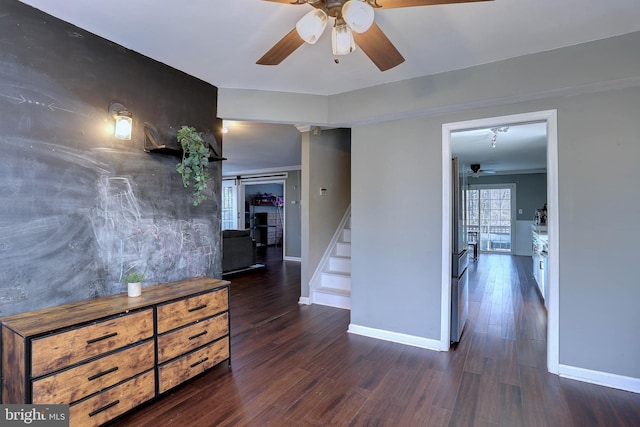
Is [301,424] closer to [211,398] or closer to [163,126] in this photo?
[211,398]

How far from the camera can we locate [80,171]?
6.64 feet

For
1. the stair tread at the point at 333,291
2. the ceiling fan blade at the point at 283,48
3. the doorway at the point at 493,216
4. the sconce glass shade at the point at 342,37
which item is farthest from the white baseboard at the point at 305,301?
the doorway at the point at 493,216

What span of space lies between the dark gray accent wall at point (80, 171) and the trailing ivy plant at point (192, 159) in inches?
4.3

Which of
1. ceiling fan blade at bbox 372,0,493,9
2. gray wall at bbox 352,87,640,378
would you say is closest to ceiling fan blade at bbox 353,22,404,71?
ceiling fan blade at bbox 372,0,493,9

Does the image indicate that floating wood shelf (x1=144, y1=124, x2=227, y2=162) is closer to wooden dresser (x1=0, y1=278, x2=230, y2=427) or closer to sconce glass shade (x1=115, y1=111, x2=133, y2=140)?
sconce glass shade (x1=115, y1=111, x2=133, y2=140)

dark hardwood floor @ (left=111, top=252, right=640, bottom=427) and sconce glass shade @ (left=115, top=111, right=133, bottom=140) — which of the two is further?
sconce glass shade @ (left=115, top=111, right=133, bottom=140)

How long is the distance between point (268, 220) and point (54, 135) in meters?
9.50

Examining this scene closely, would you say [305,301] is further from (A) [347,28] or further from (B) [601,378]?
(A) [347,28]

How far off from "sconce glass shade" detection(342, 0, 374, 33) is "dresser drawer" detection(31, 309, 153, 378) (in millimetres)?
2030

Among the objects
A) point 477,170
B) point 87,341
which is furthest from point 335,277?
point 477,170

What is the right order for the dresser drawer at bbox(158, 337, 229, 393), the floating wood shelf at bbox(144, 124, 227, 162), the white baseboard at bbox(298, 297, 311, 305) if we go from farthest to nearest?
the white baseboard at bbox(298, 297, 311, 305) < the floating wood shelf at bbox(144, 124, 227, 162) < the dresser drawer at bbox(158, 337, 229, 393)

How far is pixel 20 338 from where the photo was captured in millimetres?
1510

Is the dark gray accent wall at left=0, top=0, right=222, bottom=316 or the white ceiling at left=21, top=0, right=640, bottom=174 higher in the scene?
the white ceiling at left=21, top=0, right=640, bottom=174

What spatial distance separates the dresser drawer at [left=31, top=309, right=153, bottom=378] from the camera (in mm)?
1521
